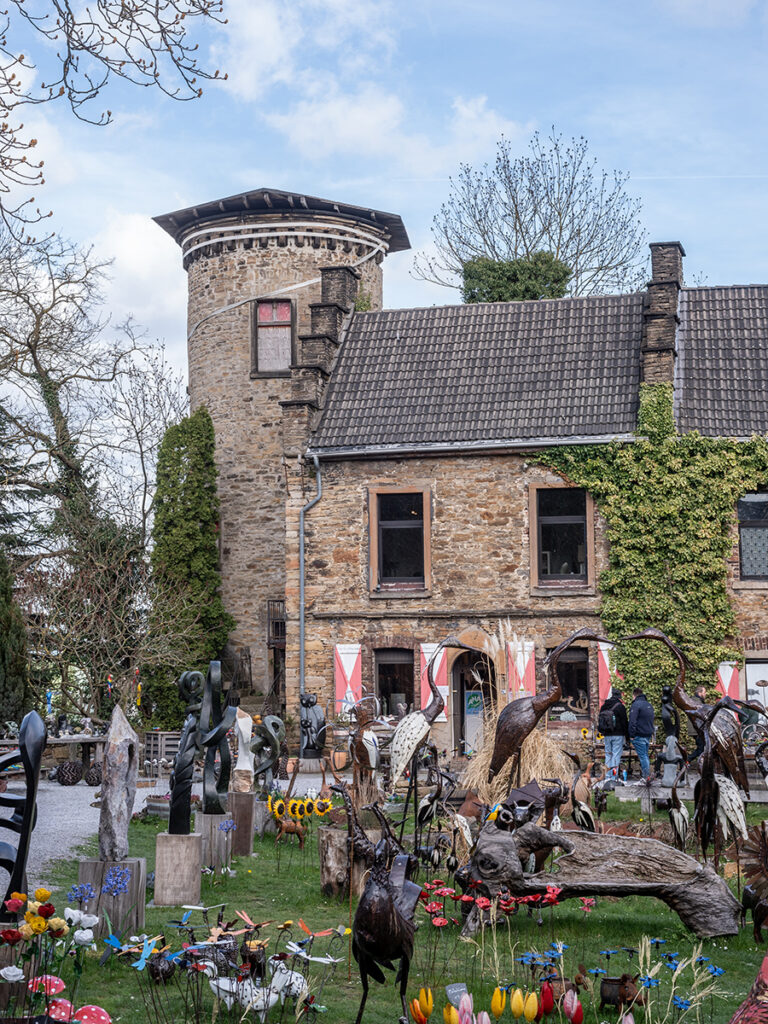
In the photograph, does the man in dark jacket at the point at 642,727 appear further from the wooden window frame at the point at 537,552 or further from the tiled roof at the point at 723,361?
the tiled roof at the point at 723,361

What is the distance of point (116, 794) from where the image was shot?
28.9 feet

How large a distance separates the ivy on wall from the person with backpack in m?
3.03

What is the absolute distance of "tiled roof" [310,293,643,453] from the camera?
901 inches

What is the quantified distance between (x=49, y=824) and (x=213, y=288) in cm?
1682

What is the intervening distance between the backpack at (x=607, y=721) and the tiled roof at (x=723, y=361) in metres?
5.92

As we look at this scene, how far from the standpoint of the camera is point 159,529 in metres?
26.6

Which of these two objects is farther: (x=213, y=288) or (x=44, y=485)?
(x=213, y=288)

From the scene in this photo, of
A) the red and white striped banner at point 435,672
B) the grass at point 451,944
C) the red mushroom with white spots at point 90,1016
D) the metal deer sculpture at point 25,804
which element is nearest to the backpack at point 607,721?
the red and white striped banner at point 435,672

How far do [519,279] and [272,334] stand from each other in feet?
19.7

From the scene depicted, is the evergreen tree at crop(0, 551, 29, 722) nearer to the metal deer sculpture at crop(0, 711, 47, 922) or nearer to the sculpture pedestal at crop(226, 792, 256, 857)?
the sculpture pedestal at crop(226, 792, 256, 857)

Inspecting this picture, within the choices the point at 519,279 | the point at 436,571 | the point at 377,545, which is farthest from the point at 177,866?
the point at 519,279

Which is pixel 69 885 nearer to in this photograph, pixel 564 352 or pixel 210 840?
pixel 210 840

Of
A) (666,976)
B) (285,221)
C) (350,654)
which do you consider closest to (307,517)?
(350,654)

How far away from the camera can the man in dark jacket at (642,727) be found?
18438mm
